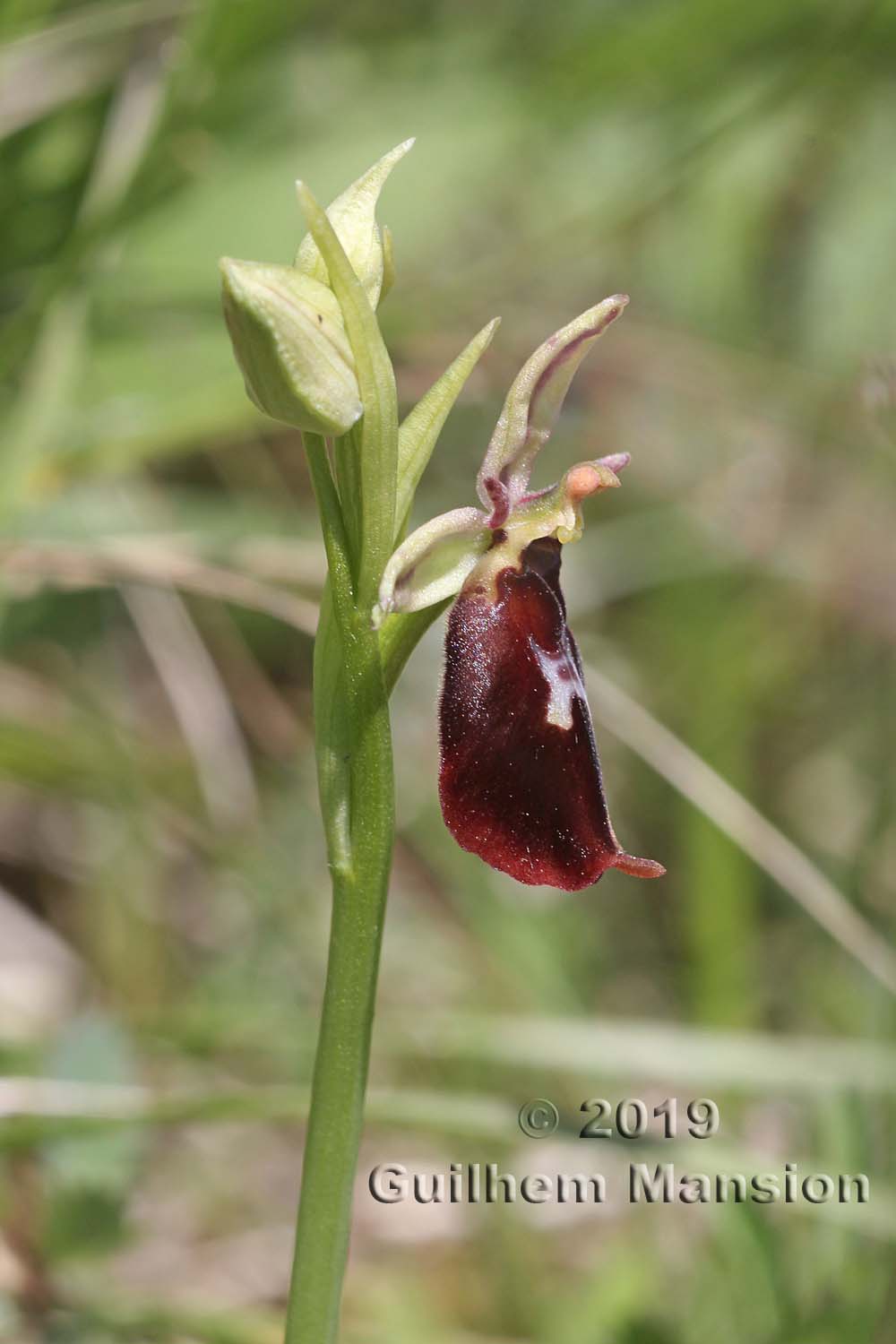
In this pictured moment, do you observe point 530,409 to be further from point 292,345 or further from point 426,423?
point 292,345

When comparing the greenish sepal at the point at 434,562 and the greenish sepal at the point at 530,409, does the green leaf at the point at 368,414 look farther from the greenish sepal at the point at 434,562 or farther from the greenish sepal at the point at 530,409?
the greenish sepal at the point at 530,409

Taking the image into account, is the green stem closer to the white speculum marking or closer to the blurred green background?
the white speculum marking

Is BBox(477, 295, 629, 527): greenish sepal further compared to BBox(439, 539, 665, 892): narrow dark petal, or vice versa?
BBox(477, 295, 629, 527): greenish sepal

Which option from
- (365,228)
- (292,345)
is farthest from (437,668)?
(292,345)

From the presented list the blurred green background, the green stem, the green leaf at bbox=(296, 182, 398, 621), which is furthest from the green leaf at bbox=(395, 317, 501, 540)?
the blurred green background

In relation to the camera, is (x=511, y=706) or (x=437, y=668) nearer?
(x=511, y=706)

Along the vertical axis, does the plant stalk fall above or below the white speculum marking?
below

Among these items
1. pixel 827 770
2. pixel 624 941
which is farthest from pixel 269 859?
pixel 827 770
